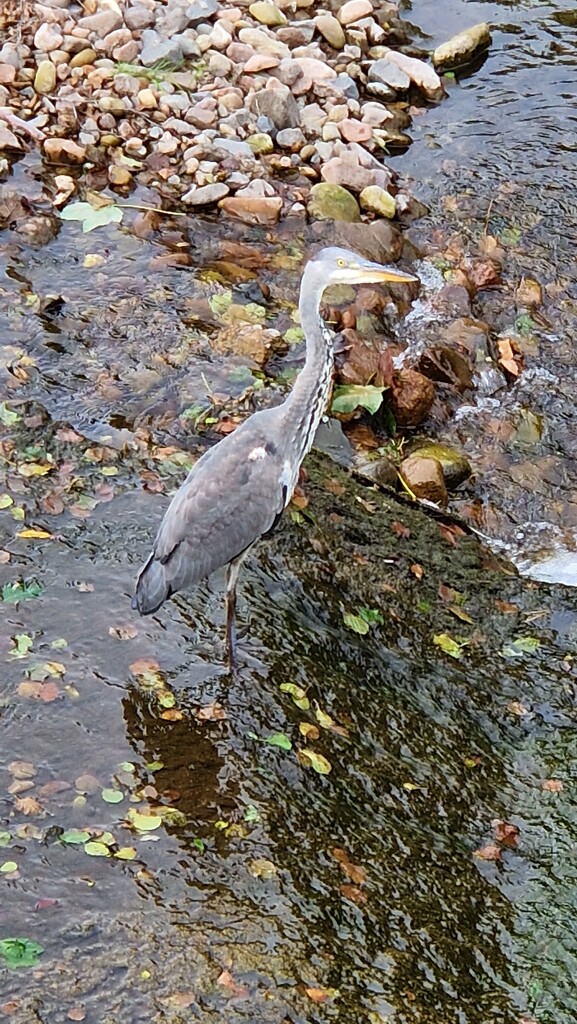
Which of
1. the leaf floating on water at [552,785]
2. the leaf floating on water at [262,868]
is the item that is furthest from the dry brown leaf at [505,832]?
the leaf floating on water at [262,868]

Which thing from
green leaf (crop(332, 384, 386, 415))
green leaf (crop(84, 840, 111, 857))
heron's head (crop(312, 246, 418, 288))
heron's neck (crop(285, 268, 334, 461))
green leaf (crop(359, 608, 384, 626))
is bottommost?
green leaf (crop(359, 608, 384, 626))

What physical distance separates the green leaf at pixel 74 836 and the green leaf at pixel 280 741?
2.97ft

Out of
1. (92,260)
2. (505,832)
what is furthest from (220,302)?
(505,832)

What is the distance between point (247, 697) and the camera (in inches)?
205

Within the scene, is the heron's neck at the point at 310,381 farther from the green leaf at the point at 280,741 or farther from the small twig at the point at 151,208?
the small twig at the point at 151,208

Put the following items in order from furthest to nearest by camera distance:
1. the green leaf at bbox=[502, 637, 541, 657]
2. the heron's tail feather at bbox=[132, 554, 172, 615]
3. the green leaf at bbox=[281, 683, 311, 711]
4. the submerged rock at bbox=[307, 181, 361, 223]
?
the submerged rock at bbox=[307, 181, 361, 223], the green leaf at bbox=[502, 637, 541, 657], the green leaf at bbox=[281, 683, 311, 711], the heron's tail feather at bbox=[132, 554, 172, 615]

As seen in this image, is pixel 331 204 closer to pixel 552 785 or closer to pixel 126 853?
pixel 552 785

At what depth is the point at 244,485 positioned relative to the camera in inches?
213

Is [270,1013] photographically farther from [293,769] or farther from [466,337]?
[466,337]

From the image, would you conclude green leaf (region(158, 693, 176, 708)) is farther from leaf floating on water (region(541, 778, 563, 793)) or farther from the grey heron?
leaf floating on water (region(541, 778, 563, 793))

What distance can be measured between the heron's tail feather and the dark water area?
293mm

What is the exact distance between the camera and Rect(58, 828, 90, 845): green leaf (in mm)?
4469

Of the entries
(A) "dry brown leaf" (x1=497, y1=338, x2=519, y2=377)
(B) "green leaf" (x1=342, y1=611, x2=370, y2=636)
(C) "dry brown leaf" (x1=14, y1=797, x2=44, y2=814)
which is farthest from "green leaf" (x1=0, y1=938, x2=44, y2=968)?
(A) "dry brown leaf" (x1=497, y1=338, x2=519, y2=377)

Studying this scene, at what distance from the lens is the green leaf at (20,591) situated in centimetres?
551
